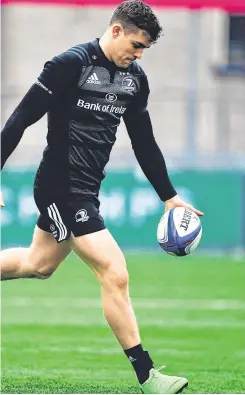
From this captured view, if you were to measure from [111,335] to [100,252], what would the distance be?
3697mm

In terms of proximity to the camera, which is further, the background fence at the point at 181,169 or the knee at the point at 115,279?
the background fence at the point at 181,169

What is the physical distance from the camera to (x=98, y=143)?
690 cm

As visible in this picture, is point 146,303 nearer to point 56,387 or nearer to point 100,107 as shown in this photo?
point 56,387

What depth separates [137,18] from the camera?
6.66 meters

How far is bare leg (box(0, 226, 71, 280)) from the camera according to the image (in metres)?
7.21

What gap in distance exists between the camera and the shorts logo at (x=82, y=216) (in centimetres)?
682

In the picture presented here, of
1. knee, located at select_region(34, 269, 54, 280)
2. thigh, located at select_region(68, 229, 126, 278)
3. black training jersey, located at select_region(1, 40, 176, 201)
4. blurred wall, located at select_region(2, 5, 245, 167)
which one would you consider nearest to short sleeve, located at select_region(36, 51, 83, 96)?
black training jersey, located at select_region(1, 40, 176, 201)

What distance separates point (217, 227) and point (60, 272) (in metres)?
3.65

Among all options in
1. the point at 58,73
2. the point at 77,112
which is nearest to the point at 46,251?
the point at 77,112

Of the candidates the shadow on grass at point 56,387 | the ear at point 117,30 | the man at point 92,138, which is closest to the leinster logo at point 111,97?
the man at point 92,138

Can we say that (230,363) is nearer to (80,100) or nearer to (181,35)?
(80,100)

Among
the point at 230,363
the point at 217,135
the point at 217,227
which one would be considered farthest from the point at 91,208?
the point at 217,135

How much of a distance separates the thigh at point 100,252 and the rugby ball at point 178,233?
50 centimetres

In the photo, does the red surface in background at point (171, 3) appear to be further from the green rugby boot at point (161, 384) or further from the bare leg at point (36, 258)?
the green rugby boot at point (161, 384)
